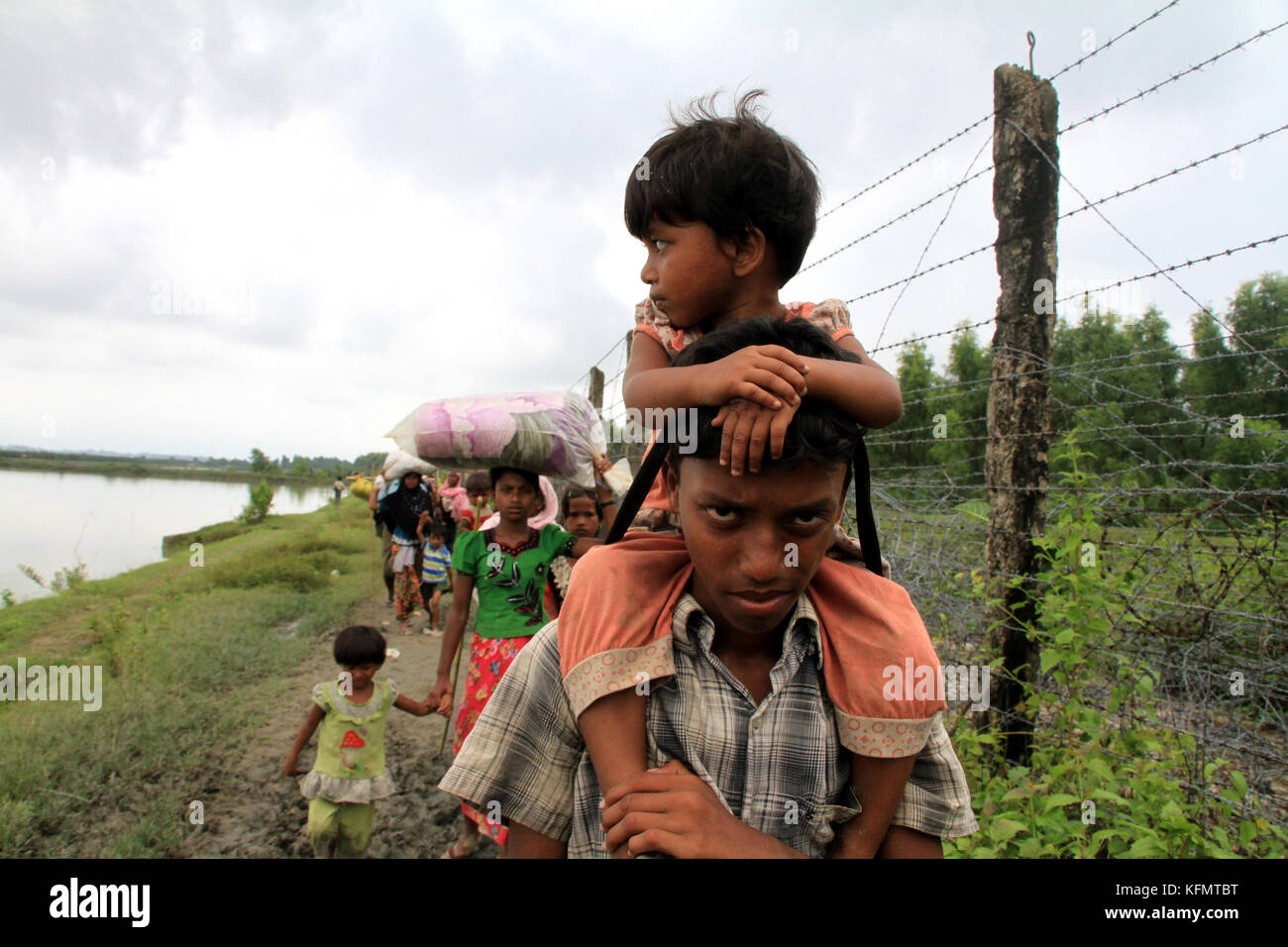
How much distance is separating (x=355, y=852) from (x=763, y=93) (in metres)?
3.50

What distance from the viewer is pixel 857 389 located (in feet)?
3.38

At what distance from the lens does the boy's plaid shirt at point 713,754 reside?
3.56ft

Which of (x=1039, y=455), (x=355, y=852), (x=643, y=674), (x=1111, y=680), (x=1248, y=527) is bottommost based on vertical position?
(x=355, y=852)

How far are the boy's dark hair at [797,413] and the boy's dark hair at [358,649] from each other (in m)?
2.68

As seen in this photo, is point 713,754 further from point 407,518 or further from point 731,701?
point 407,518

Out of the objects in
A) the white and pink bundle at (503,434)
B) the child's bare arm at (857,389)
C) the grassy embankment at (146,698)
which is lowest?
the grassy embankment at (146,698)

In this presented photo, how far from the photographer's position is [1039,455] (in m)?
2.84

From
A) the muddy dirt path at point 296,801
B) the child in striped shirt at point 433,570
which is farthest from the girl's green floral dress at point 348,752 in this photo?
the child in striped shirt at point 433,570

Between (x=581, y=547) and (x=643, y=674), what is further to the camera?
(x=581, y=547)

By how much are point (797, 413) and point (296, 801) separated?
174 inches

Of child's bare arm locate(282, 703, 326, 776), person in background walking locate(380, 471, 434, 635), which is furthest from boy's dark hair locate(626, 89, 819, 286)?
person in background walking locate(380, 471, 434, 635)

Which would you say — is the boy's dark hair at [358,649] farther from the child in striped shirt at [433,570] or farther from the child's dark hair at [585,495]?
the child in striped shirt at [433,570]
